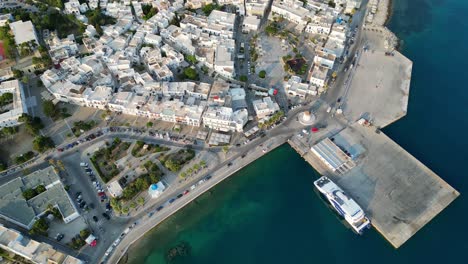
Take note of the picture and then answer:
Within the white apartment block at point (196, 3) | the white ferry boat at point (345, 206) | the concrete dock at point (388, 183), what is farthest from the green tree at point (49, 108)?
the white ferry boat at point (345, 206)

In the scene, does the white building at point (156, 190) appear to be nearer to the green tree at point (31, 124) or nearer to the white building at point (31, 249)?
the white building at point (31, 249)

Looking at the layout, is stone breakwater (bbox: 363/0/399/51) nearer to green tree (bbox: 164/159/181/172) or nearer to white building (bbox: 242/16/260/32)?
white building (bbox: 242/16/260/32)

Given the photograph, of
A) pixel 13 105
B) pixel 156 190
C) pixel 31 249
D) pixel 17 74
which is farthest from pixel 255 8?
pixel 31 249

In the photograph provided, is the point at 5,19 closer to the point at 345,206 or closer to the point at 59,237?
the point at 59,237

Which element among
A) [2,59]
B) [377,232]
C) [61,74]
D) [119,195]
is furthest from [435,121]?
[2,59]

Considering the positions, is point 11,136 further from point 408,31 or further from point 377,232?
point 408,31

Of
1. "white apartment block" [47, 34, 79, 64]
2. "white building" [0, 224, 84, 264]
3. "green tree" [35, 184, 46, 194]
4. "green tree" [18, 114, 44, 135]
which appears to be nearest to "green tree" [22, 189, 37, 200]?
"green tree" [35, 184, 46, 194]
